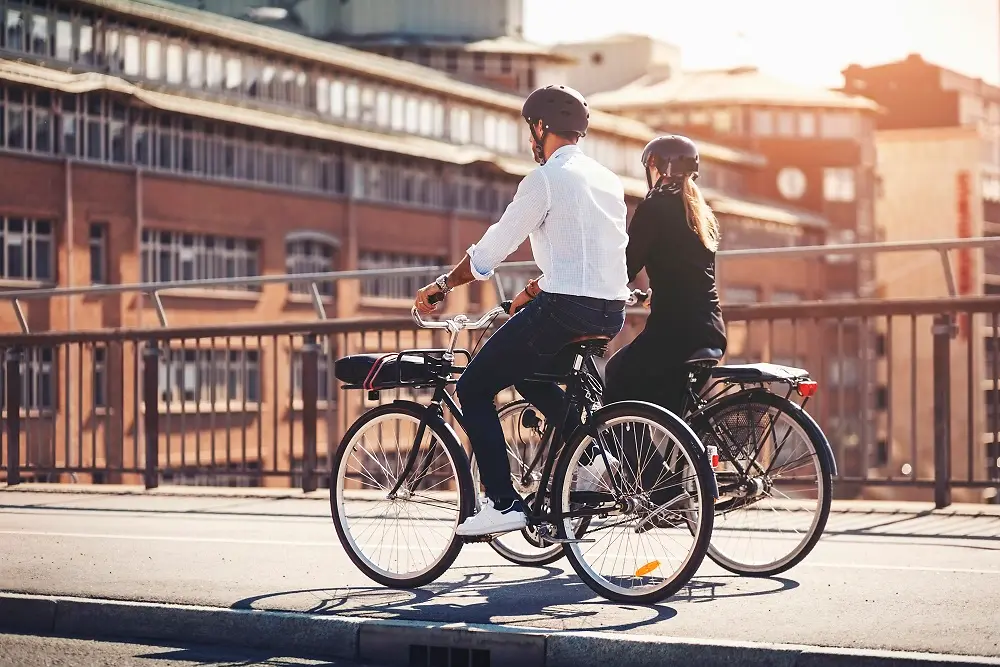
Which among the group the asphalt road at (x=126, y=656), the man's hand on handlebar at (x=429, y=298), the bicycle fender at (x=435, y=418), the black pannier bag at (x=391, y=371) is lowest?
the asphalt road at (x=126, y=656)

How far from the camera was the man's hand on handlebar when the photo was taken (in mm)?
6301

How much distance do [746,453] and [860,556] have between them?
124 cm

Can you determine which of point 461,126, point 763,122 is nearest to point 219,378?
point 461,126

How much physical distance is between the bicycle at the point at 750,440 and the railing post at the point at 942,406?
126 inches

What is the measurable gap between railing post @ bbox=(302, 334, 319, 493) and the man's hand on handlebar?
516cm

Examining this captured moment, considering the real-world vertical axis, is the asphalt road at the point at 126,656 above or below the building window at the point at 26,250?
below

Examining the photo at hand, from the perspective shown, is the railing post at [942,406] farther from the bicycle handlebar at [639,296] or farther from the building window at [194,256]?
the building window at [194,256]

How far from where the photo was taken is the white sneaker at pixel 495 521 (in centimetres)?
638

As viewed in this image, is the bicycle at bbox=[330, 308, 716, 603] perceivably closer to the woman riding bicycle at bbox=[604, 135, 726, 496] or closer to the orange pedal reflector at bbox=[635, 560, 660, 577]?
the orange pedal reflector at bbox=[635, 560, 660, 577]

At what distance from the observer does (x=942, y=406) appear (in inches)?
397

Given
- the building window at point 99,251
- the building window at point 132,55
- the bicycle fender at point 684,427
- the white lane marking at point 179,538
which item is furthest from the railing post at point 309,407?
the building window at point 132,55

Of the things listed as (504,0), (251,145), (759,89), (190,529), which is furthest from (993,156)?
(190,529)

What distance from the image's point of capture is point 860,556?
7.58m

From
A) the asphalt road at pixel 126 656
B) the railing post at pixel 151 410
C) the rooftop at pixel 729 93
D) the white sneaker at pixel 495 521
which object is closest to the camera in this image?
the asphalt road at pixel 126 656
